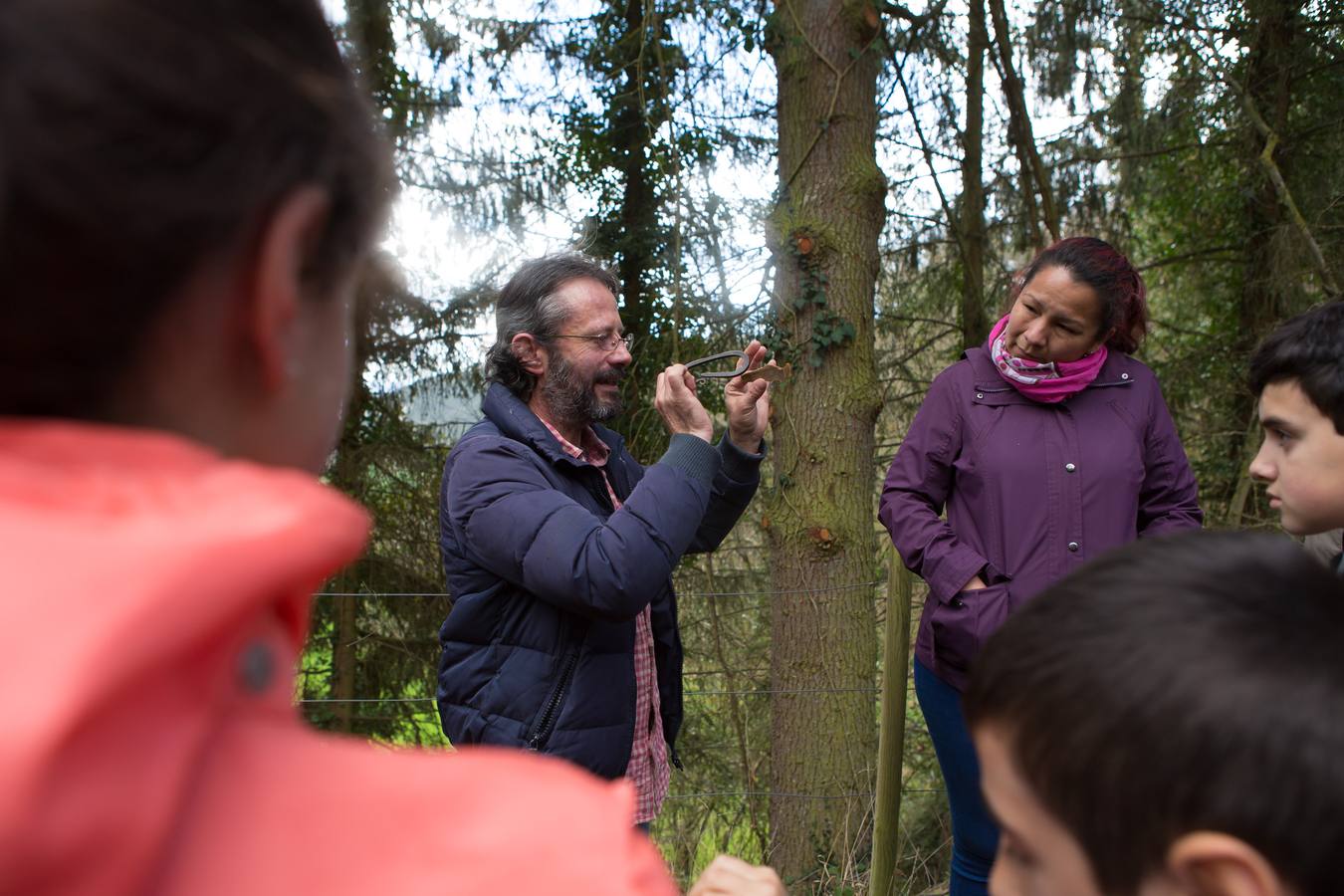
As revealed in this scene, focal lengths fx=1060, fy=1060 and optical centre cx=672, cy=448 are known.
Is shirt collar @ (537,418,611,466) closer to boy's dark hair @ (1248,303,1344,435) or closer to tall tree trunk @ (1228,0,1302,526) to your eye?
boy's dark hair @ (1248,303,1344,435)

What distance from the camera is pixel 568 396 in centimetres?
278

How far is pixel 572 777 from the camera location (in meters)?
0.58

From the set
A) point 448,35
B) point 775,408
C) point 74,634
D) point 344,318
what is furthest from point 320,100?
point 448,35

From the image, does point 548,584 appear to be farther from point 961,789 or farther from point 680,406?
point 961,789

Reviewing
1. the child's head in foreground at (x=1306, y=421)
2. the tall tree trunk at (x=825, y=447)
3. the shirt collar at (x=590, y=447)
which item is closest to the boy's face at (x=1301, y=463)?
the child's head in foreground at (x=1306, y=421)

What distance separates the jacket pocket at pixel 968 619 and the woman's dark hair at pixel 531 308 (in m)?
1.23

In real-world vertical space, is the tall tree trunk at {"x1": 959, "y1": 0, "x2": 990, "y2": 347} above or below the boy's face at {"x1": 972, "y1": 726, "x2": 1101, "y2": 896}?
above

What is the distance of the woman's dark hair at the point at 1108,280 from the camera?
9.28 ft

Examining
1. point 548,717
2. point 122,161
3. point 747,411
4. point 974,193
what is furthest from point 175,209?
point 974,193

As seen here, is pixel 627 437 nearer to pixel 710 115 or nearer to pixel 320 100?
pixel 710 115

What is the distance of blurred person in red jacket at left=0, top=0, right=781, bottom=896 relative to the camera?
44 centimetres

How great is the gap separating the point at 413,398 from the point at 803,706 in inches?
148

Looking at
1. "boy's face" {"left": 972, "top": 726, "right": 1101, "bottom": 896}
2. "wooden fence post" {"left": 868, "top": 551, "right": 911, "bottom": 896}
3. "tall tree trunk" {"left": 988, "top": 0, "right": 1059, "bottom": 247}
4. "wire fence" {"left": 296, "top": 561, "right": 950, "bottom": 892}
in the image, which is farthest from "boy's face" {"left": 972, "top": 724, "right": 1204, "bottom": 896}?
"wire fence" {"left": 296, "top": 561, "right": 950, "bottom": 892}

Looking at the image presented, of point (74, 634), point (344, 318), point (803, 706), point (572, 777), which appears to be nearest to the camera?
point (74, 634)
